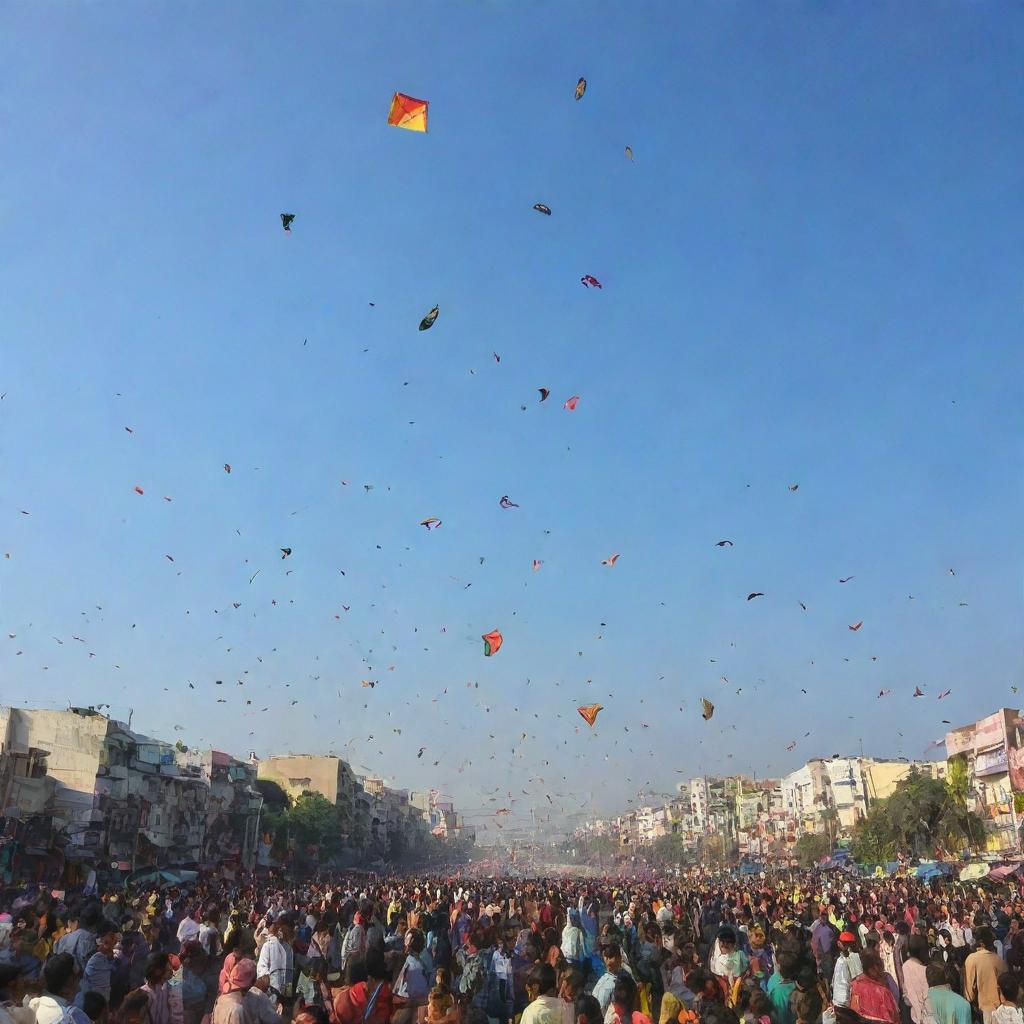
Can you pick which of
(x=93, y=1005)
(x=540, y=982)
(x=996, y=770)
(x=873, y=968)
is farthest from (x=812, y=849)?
(x=93, y=1005)

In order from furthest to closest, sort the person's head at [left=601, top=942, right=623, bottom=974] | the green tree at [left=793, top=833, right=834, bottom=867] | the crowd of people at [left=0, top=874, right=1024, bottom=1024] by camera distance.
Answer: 1. the green tree at [left=793, top=833, right=834, bottom=867]
2. the person's head at [left=601, top=942, right=623, bottom=974]
3. the crowd of people at [left=0, top=874, right=1024, bottom=1024]

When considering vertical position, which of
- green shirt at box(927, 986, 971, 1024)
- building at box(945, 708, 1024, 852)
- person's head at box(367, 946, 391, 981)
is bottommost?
green shirt at box(927, 986, 971, 1024)

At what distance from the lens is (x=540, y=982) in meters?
6.41

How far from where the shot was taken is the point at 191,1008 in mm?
7348

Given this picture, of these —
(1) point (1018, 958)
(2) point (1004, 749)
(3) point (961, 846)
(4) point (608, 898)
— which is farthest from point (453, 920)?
(3) point (961, 846)

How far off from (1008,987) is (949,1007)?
53 cm

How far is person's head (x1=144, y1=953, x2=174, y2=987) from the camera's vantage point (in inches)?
278

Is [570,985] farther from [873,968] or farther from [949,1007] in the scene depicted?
[949,1007]

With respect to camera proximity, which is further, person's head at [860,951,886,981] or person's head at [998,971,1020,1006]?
person's head at [860,951,886,981]

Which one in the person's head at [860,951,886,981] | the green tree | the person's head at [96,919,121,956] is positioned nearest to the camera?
the person's head at [860,951,886,981]

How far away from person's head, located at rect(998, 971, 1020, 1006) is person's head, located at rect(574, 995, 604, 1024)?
3.79 meters

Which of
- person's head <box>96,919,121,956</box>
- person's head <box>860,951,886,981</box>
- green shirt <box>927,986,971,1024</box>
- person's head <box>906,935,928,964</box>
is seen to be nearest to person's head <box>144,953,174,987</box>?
person's head <box>96,919,121,956</box>

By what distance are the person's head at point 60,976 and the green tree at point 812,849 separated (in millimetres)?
93259

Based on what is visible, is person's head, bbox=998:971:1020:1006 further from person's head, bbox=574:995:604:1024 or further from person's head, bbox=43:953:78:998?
person's head, bbox=43:953:78:998
